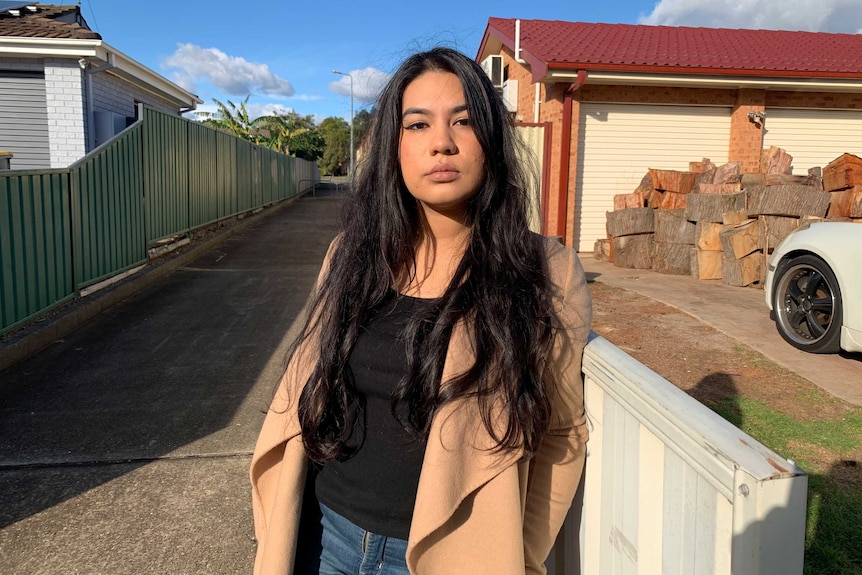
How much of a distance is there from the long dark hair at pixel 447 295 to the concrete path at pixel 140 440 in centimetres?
161

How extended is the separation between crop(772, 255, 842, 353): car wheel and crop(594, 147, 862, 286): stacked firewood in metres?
3.16

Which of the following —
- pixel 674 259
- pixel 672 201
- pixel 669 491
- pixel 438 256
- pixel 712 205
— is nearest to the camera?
pixel 669 491

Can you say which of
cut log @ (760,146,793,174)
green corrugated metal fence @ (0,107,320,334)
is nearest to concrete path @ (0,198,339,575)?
green corrugated metal fence @ (0,107,320,334)

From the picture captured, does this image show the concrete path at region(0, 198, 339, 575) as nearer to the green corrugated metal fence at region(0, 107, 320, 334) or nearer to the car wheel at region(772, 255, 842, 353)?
the green corrugated metal fence at region(0, 107, 320, 334)

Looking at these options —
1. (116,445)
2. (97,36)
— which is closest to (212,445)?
(116,445)

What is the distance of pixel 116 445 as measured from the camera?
12.8 feet

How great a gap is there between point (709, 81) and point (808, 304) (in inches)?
268

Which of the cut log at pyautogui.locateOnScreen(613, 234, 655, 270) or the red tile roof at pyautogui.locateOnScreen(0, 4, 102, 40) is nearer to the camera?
Answer: the cut log at pyautogui.locateOnScreen(613, 234, 655, 270)

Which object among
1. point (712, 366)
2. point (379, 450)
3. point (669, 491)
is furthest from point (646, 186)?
point (669, 491)

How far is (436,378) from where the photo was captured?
4.95 feet

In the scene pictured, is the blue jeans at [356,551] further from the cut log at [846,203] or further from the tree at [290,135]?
the tree at [290,135]

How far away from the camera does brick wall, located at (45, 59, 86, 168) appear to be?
1220 centimetres

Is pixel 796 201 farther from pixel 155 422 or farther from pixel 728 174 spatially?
pixel 155 422

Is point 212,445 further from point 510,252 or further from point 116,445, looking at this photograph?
point 510,252
